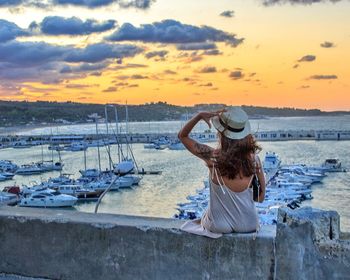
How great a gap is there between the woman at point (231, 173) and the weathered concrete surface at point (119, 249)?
110 mm

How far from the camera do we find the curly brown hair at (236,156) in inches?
152

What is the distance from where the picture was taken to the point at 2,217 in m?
4.82

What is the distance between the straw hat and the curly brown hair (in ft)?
0.10

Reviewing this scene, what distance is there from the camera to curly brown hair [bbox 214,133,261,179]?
12.7 ft

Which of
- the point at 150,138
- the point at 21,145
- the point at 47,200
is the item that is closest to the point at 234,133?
the point at 47,200

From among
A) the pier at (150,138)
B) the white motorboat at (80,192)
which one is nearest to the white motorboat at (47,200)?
the white motorboat at (80,192)

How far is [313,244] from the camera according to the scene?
12.0ft

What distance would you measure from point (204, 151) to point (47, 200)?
1634 inches

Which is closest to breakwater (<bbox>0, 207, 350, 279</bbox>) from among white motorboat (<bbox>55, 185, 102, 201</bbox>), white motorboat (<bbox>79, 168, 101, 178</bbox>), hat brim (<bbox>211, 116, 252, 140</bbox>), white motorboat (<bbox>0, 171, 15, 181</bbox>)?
hat brim (<bbox>211, 116, 252, 140</bbox>)

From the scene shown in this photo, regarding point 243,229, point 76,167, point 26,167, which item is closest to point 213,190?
point 243,229

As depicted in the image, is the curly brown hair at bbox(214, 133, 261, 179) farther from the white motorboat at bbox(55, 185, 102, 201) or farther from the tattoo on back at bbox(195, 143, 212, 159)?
the white motorboat at bbox(55, 185, 102, 201)

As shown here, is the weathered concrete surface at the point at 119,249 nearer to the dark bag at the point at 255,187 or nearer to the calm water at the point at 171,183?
the dark bag at the point at 255,187

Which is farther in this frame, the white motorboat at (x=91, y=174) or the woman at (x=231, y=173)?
the white motorboat at (x=91, y=174)

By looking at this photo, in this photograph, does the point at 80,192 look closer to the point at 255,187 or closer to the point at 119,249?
the point at 119,249
